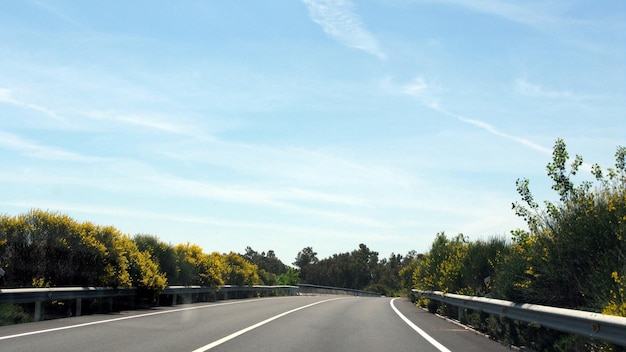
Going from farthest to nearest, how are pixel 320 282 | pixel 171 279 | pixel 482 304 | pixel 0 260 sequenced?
1. pixel 320 282
2. pixel 171 279
3. pixel 0 260
4. pixel 482 304

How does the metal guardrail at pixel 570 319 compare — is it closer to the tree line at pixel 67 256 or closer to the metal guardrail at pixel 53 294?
the metal guardrail at pixel 53 294

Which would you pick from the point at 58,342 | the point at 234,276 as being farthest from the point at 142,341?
the point at 234,276

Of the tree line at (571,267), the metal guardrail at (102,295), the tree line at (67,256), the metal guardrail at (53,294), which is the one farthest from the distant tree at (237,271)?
the tree line at (571,267)

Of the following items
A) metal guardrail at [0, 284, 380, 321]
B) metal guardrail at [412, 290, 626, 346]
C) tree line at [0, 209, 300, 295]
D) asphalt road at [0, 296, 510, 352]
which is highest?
tree line at [0, 209, 300, 295]

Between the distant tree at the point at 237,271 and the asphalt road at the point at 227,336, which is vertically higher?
the distant tree at the point at 237,271

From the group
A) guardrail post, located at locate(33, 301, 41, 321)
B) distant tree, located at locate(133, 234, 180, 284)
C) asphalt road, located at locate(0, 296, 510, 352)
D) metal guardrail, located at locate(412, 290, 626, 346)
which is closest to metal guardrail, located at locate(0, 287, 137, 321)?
guardrail post, located at locate(33, 301, 41, 321)

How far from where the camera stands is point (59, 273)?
19.1 metres

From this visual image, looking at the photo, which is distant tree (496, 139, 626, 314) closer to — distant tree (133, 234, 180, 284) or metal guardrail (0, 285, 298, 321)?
metal guardrail (0, 285, 298, 321)

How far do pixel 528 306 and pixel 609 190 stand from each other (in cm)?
262

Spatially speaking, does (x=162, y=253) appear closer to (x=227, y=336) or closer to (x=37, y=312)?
(x=37, y=312)

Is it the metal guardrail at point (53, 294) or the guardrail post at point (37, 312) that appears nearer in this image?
the metal guardrail at point (53, 294)

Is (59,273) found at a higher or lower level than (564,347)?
higher

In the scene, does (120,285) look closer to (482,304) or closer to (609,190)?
(482,304)

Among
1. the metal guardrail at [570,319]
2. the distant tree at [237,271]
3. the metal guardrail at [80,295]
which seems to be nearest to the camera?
the metal guardrail at [570,319]
